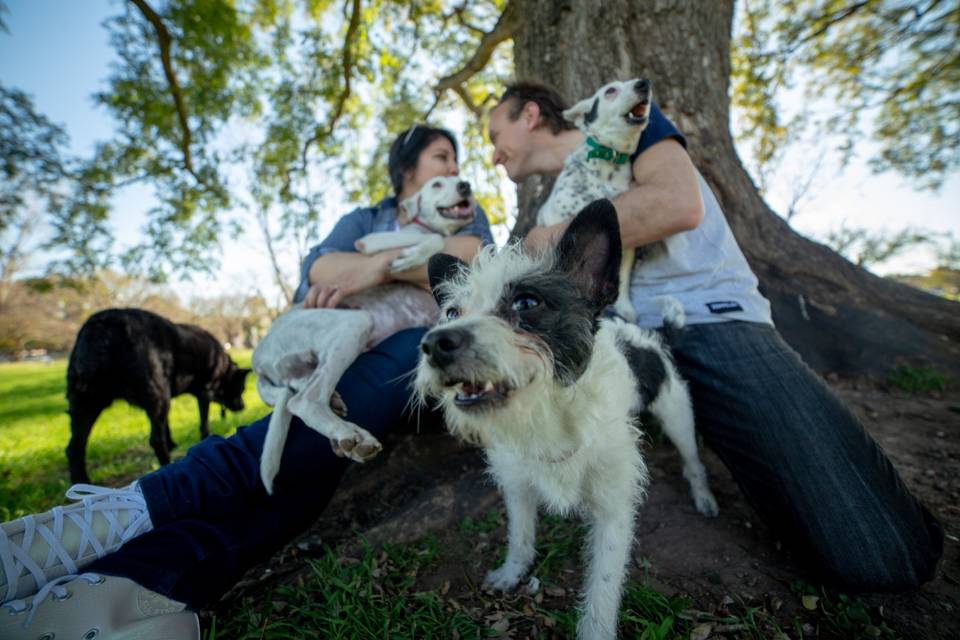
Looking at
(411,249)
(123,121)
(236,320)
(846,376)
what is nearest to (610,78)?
(411,249)

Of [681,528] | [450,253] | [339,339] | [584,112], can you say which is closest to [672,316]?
[681,528]

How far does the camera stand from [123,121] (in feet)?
23.5

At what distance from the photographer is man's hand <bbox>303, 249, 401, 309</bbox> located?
9.48 feet

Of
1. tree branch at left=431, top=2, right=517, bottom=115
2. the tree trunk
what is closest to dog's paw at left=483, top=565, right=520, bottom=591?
the tree trunk

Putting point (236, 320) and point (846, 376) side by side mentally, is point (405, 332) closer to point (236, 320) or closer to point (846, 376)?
point (846, 376)

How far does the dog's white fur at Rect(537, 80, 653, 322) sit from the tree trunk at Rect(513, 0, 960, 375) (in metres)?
1.32

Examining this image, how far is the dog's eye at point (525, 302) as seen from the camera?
1.65 m

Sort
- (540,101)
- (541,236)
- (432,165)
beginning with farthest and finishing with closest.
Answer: (432,165) < (540,101) < (541,236)

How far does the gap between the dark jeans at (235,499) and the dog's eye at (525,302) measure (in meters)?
1.19

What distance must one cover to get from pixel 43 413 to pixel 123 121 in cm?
729

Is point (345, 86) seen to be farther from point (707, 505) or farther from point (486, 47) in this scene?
point (707, 505)

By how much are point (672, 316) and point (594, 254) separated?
3.62 feet

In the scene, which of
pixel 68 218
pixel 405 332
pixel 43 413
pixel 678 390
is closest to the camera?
pixel 678 390

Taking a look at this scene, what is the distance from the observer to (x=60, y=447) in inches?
225
